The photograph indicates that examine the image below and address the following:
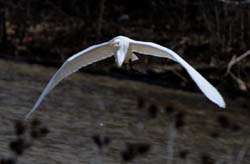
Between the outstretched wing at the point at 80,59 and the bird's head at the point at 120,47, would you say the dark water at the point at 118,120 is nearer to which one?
the outstretched wing at the point at 80,59

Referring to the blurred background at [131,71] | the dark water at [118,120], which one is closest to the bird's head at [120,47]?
the dark water at [118,120]

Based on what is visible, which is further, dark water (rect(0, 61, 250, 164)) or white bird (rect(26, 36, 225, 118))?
dark water (rect(0, 61, 250, 164))

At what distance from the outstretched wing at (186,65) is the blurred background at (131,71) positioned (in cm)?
102

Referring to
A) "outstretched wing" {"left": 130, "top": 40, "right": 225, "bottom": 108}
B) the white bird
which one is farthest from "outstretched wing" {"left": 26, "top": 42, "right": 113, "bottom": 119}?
"outstretched wing" {"left": 130, "top": 40, "right": 225, "bottom": 108}

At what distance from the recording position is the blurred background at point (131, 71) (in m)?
9.45

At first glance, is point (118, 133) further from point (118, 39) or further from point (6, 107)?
point (118, 39)

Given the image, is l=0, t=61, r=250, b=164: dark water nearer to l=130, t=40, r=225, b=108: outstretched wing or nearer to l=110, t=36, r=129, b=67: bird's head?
l=130, t=40, r=225, b=108: outstretched wing

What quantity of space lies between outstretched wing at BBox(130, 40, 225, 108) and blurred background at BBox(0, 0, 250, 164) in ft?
3.33

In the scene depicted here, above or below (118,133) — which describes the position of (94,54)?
above

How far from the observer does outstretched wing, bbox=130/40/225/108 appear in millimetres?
5004

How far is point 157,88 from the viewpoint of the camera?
13250 mm

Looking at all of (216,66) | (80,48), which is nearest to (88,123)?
(216,66)

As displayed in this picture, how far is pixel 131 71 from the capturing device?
544 inches

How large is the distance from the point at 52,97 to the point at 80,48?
406 centimetres
